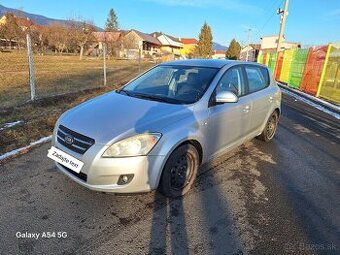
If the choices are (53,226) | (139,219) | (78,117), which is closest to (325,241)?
(139,219)

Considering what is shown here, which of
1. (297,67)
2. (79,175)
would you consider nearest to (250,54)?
(297,67)

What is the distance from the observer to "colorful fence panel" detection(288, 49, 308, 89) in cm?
1770

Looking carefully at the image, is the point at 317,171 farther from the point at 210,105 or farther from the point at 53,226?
the point at 53,226

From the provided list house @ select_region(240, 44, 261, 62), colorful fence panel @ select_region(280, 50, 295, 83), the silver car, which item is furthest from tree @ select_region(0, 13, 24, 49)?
the silver car

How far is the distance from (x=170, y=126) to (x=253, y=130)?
7.75 ft

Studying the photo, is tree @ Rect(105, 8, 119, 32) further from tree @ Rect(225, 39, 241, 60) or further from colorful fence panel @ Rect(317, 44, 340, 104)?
colorful fence panel @ Rect(317, 44, 340, 104)

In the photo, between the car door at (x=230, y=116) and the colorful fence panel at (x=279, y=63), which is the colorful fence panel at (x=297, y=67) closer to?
the colorful fence panel at (x=279, y=63)

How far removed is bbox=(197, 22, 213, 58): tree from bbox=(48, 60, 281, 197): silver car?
256 feet

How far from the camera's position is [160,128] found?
3.39m

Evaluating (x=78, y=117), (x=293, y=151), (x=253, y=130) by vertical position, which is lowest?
(x=293, y=151)

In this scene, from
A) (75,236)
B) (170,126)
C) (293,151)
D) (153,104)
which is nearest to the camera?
(75,236)

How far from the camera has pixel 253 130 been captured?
5359 millimetres

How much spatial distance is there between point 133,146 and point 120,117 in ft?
1.62

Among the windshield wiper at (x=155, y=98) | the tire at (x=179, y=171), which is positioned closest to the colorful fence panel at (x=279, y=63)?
the windshield wiper at (x=155, y=98)
